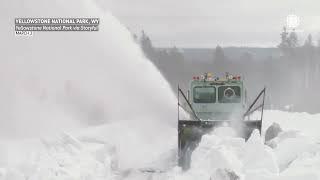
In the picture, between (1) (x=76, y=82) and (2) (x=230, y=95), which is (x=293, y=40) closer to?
(1) (x=76, y=82)

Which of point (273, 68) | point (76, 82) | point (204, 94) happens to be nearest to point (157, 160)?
point (204, 94)

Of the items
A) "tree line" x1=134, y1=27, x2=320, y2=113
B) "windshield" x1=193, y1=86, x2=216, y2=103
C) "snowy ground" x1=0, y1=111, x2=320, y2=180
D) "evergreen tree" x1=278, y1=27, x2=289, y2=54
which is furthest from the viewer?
"evergreen tree" x1=278, y1=27, x2=289, y2=54

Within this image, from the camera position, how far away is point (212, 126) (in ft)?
44.9

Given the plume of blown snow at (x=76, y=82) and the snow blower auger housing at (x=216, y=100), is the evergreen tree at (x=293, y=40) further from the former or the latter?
the snow blower auger housing at (x=216, y=100)

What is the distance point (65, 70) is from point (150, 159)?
11.3 m

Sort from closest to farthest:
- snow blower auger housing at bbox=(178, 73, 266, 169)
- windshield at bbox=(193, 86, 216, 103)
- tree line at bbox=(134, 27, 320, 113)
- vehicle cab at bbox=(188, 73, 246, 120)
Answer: snow blower auger housing at bbox=(178, 73, 266, 169)
vehicle cab at bbox=(188, 73, 246, 120)
windshield at bbox=(193, 86, 216, 103)
tree line at bbox=(134, 27, 320, 113)

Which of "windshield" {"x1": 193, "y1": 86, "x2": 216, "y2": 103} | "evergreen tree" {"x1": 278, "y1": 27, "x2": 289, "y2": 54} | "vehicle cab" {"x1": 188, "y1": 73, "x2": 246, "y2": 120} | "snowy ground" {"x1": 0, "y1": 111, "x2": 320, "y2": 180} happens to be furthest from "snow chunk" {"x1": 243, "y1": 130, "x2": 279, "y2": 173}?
"evergreen tree" {"x1": 278, "y1": 27, "x2": 289, "y2": 54}

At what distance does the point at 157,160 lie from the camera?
46.3 feet

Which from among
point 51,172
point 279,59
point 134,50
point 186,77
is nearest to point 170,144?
point 134,50

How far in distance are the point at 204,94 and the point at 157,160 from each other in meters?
2.57

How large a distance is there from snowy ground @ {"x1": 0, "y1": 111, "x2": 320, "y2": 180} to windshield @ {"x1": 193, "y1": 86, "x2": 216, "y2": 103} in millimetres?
1576

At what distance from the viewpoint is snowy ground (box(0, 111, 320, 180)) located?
9289 mm

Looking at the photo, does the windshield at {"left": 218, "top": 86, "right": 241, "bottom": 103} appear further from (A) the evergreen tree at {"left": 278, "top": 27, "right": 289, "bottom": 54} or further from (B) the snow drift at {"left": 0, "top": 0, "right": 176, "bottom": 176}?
(A) the evergreen tree at {"left": 278, "top": 27, "right": 289, "bottom": 54}

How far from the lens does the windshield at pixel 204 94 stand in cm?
1561
